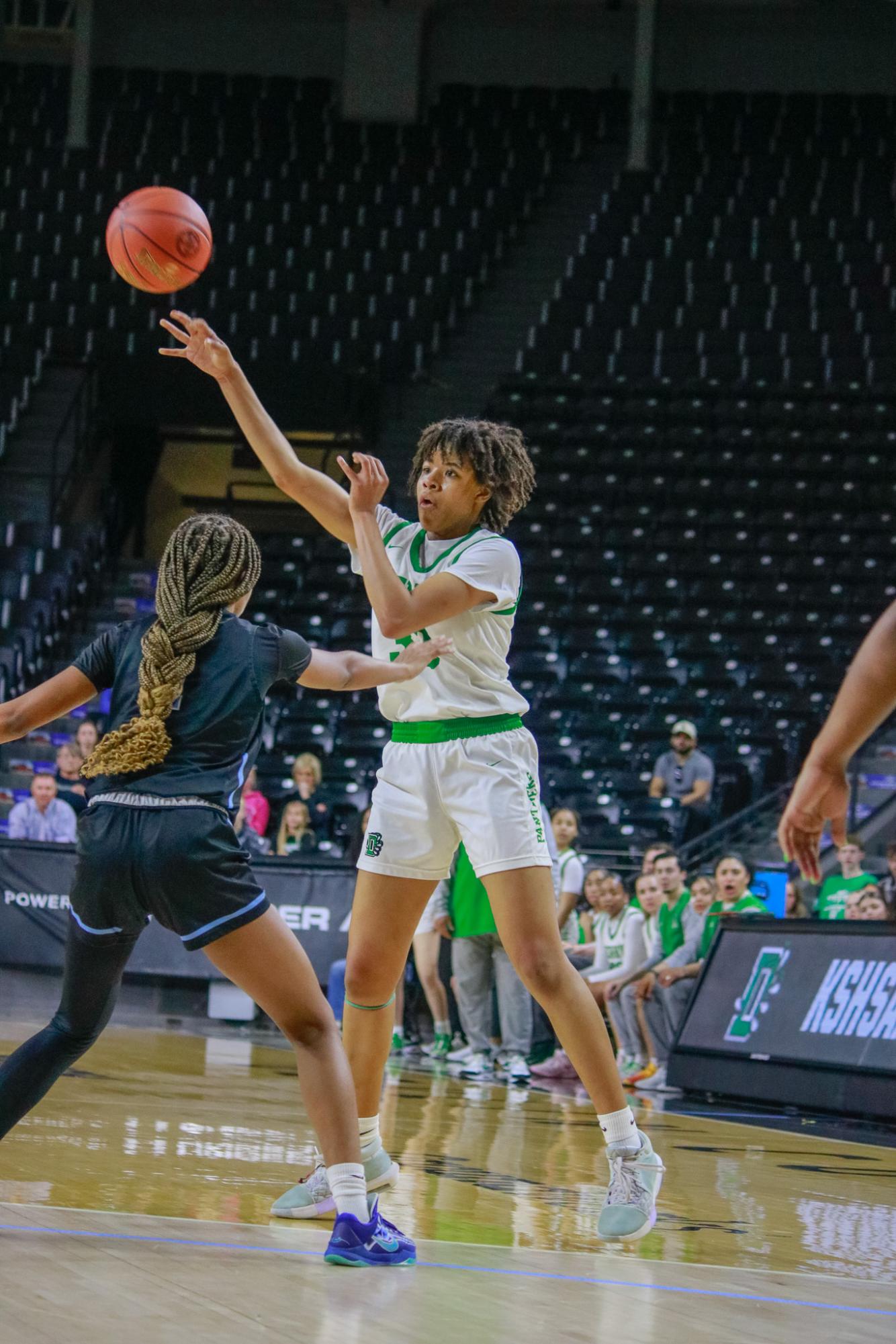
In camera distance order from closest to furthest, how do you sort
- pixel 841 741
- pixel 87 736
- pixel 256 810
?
pixel 841 741, pixel 87 736, pixel 256 810

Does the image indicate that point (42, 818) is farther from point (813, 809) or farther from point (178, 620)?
point (813, 809)

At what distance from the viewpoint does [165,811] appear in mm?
3500

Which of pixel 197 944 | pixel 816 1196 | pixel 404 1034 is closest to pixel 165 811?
pixel 197 944

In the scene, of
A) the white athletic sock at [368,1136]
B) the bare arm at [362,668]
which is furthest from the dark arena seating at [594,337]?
the bare arm at [362,668]

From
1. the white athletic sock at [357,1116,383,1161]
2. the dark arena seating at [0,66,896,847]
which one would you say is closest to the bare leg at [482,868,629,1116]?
the white athletic sock at [357,1116,383,1161]

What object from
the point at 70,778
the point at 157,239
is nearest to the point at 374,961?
the point at 157,239

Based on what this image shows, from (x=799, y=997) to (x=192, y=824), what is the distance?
16.7ft

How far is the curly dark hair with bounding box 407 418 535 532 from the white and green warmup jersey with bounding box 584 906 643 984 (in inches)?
206

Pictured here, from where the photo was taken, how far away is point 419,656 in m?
3.82

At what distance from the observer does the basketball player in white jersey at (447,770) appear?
3973 mm

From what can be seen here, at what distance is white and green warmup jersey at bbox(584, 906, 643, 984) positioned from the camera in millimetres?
9242

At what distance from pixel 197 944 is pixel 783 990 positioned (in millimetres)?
5095

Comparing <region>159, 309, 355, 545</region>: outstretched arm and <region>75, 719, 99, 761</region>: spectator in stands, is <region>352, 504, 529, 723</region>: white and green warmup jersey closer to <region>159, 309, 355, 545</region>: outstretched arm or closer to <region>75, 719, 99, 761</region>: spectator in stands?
<region>159, 309, 355, 545</region>: outstretched arm

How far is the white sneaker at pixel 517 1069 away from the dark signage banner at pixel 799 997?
0.85 m
